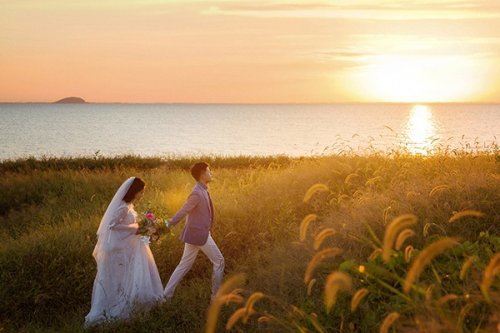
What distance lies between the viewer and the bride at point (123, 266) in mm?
10938

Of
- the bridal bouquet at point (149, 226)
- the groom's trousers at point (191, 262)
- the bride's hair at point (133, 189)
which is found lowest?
the groom's trousers at point (191, 262)

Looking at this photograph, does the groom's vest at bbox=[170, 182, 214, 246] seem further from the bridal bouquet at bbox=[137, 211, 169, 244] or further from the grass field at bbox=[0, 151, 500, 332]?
the grass field at bbox=[0, 151, 500, 332]

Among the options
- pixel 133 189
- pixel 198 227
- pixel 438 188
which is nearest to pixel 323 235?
pixel 198 227

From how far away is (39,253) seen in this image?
1308 centimetres

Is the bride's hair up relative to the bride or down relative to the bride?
up

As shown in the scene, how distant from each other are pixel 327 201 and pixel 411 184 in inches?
79.4

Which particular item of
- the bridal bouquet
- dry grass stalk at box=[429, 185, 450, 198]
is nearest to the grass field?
dry grass stalk at box=[429, 185, 450, 198]

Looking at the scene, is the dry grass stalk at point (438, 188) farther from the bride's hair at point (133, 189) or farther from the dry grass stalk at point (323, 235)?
the bride's hair at point (133, 189)

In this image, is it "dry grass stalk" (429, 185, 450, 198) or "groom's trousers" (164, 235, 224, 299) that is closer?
"dry grass stalk" (429, 185, 450, 198)

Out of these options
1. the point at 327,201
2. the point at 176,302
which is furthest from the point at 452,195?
the point at 176,302

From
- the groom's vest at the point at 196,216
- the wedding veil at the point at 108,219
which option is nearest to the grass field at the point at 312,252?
the groom's vest at the point at 196,216

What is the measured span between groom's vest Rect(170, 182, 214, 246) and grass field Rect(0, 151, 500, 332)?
3.01 ft

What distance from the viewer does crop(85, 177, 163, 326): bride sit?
1094 cm

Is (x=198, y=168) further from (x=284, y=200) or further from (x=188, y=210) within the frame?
(x=284, y=200)
